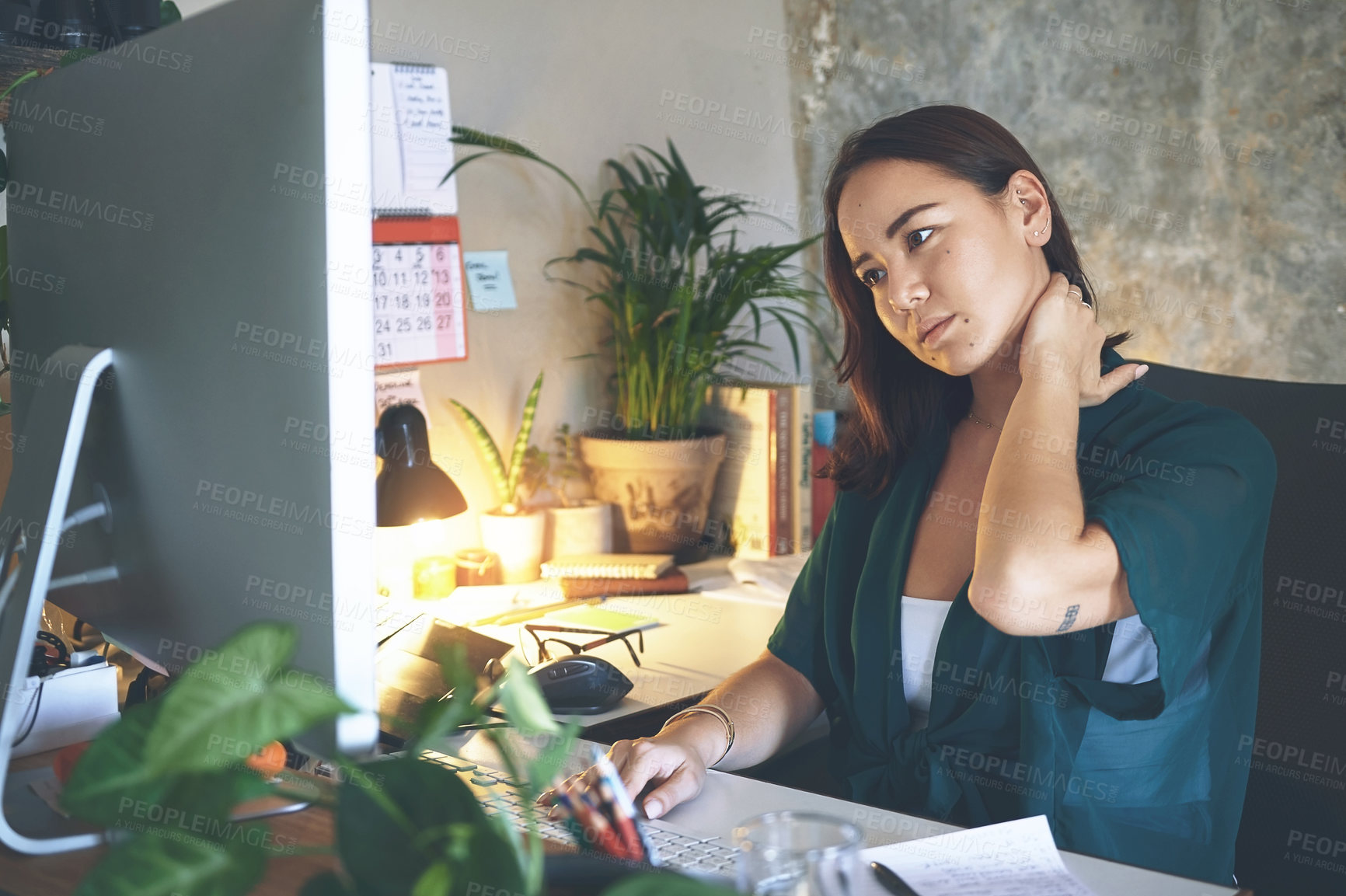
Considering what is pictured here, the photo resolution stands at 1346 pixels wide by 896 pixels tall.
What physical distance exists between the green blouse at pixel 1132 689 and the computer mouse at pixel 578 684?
32 centimetres

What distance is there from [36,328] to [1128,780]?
1.19 metres

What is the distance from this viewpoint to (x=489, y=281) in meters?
2.05

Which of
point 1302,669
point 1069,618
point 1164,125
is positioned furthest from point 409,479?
point 1164,125

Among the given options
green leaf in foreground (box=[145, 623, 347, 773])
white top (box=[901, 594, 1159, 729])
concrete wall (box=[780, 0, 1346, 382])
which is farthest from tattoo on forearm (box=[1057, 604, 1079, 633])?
concrete wall (box=[780, 0, 1346, 382])

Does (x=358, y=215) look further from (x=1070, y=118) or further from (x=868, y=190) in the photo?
(x=1070, y=118)

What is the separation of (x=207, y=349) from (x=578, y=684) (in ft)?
2.23

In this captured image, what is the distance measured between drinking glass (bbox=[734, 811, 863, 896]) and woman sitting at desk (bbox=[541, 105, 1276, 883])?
0.37m

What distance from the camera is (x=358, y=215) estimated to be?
56 cm

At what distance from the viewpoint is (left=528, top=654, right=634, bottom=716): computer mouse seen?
1222mm

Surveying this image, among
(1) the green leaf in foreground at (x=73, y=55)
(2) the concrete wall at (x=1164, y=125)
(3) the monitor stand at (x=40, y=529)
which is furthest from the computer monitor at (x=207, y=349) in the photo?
(2) the concrete wall at (x=1164, y=125)

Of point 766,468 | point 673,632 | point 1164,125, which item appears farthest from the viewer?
point 1164,125

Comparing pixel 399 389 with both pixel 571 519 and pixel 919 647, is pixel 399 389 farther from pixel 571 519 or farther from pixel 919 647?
pixel 919 647

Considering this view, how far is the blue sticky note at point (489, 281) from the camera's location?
202 cm

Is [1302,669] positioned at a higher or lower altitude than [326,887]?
lower
